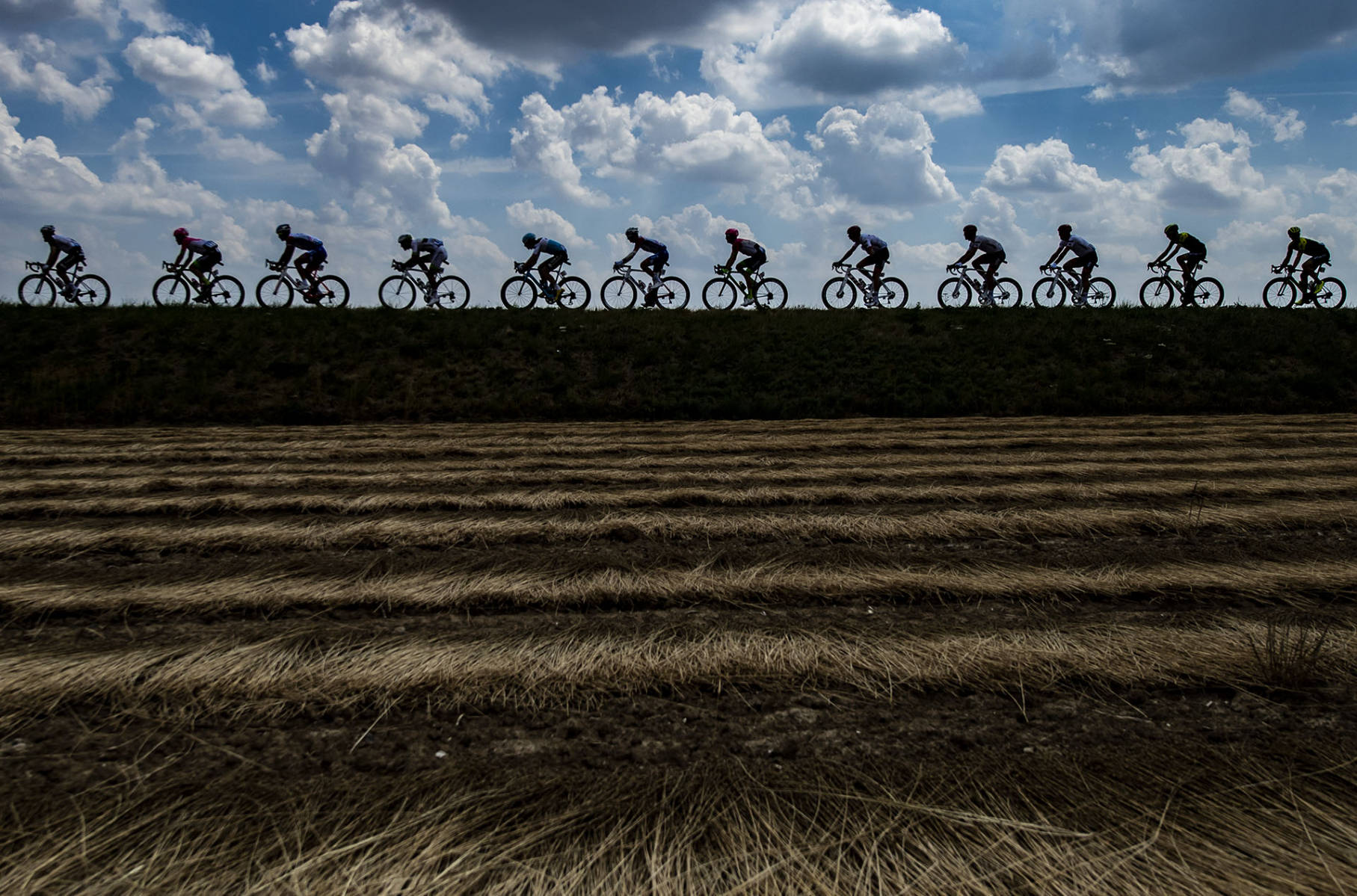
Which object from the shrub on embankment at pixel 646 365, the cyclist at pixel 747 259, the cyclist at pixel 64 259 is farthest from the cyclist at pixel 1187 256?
the cyclist at pixel 64 259

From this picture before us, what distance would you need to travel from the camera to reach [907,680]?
325 centimetres

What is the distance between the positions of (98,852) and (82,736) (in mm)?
882

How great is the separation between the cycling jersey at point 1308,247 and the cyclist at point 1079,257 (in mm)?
6300

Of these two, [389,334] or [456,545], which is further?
[389,334]

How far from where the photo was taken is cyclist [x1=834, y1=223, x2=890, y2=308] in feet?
67.4

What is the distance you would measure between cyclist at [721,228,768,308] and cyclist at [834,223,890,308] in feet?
7.07

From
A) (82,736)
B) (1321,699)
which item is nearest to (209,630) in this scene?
(82,736)

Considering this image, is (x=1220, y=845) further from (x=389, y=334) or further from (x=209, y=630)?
(x=389, y=334)

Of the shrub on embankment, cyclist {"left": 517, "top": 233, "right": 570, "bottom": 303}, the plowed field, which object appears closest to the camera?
the plowed field

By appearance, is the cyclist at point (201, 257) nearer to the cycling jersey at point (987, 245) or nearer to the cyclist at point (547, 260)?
the cyclist at point (547, 260)

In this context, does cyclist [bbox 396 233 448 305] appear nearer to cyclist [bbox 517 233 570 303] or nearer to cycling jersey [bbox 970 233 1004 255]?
cyclist [bbox 517 233 570 303]

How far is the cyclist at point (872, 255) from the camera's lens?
67.4ft

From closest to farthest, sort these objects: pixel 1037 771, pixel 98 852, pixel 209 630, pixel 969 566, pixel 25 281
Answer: pixel 98 852 → pixel 1037 771 → pixel 209 630 → pixel 969 566 → pixel 25 281

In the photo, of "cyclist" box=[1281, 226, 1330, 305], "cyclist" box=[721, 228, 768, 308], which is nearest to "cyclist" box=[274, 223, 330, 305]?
"cyclist" box=[721, 228, 768, 308]
